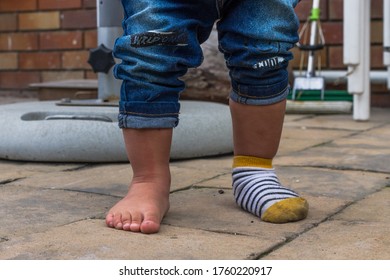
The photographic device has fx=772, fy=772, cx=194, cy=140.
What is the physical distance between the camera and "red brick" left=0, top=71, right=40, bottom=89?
4.86m

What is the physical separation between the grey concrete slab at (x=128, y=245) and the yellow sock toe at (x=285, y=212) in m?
0.13

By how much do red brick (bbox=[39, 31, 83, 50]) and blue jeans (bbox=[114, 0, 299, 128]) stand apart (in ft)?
10.5

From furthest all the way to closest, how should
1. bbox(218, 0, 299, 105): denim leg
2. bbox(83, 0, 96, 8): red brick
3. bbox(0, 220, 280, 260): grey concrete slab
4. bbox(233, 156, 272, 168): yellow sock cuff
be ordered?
bbox(83, 0, 96, 8): red brick, bbox(233, 156, 272, 168): yellow sock cuff, bbox(218, 0, 299, 105): denim leg, bbox(0, 220, 280, 260): grey concrete slab

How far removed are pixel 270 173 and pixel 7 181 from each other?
67 centimetres

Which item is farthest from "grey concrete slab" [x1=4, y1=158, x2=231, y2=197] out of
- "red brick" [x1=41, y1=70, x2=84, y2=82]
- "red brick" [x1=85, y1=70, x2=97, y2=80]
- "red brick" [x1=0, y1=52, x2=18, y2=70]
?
"red brick" [x1=0, y1=52, x2=18, y2=70]

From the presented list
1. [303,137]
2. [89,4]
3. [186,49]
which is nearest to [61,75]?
[89,4]

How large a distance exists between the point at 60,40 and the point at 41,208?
3.31m

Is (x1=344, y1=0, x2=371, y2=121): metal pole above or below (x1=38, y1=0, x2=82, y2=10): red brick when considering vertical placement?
below

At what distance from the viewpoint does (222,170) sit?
203 cm

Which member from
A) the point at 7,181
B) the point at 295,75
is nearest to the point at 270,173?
the point at 7,181

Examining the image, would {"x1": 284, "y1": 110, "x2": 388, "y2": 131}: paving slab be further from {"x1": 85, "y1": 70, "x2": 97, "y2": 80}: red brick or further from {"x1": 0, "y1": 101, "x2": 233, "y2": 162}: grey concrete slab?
{"x1": 85, "y1": 70, "x2": 97, "y2": 80}: red brick

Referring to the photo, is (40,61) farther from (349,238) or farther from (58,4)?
(349,238)

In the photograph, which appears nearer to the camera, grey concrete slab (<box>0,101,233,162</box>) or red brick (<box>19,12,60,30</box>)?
grey concrete slab (<box>0,101,233,162</box>)

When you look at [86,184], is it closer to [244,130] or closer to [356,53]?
[244,130]
